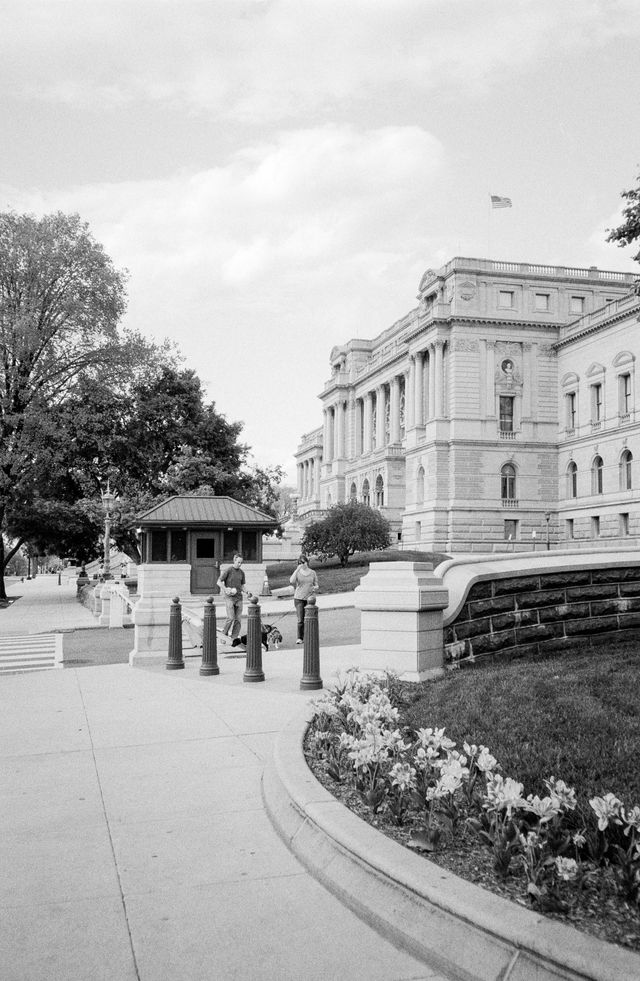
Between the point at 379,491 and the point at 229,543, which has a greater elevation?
the point at 379,491

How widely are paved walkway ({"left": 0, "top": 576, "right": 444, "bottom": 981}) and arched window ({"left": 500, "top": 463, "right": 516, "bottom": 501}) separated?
6058 cm

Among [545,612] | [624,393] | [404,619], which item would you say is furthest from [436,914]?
[624,393]

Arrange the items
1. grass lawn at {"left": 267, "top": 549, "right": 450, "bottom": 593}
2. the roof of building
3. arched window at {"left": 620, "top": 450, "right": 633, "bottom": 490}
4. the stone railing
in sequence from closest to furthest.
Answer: the stone railing
the roof of building
grass lawn at {"left": 267, "top": 549, "right": 450, "bottom": 593}
arched window at {"left": 620, "top": 450, "right": 633, "bottom": 490}

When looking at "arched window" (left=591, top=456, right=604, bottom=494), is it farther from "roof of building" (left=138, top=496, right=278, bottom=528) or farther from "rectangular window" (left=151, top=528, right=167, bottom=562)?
"rectangular window" (left=151, top=528, right=167, bottom=562)

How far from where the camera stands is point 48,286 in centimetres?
4178

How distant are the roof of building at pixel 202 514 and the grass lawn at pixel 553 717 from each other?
940 inches

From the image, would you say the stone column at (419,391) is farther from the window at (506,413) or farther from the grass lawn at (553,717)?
the grass lawn at (553,717)

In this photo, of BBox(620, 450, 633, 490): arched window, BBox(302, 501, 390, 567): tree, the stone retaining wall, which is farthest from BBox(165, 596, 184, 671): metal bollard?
BBox(620, 450, 633, 490): arched window

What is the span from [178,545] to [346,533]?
1981cm

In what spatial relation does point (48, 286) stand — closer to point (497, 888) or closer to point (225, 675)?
point (225, 675)

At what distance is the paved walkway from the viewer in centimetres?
360

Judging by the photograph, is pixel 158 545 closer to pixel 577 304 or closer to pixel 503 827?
pixel 503 827

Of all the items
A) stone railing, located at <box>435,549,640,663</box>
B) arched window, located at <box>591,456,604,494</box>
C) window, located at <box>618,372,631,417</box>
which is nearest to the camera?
stone railing, located at <box>435,549,640,663</box>

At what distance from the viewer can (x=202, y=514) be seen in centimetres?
3362
